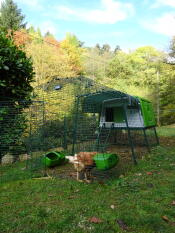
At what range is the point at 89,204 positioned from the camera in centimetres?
261

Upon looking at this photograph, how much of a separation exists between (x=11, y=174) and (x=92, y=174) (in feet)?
5.21

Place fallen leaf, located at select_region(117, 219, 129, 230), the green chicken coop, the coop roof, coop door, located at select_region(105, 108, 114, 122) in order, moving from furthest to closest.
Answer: coop door, located at select_region(105, 108, 114, 122), the coop roof, the green chicken coop, fallen leaf, located at select_region(117, 219, 129, 230)

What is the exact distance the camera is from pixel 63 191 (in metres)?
3.12

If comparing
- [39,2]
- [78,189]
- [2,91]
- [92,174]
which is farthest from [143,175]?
[39,2]

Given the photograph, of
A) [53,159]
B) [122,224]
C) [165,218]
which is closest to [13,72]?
[53,159]

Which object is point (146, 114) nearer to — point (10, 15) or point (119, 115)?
point (119, 115)

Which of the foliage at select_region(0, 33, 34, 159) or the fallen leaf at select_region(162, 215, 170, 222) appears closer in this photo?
the fallen leaf at select_region(162, 215, 170, 222)

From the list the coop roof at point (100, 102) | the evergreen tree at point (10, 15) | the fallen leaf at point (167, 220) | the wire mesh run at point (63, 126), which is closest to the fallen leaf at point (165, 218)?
the fallen leaf at point (167, 220)

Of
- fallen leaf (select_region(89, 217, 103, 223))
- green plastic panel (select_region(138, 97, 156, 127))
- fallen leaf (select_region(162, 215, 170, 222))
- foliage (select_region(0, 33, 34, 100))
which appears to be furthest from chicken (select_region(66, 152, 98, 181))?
green plastic panel (select_region(138, 97, 156, 127))

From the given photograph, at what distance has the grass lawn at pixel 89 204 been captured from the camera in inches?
83.0

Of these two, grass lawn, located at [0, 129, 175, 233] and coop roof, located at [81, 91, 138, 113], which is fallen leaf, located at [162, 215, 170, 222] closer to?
grass lawn, located at [0, 129, 175, 233]

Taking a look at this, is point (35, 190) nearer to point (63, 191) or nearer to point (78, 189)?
point (63, 191)

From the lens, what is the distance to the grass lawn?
211cm

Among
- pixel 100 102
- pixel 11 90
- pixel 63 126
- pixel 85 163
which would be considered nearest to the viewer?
pixel 85 163
